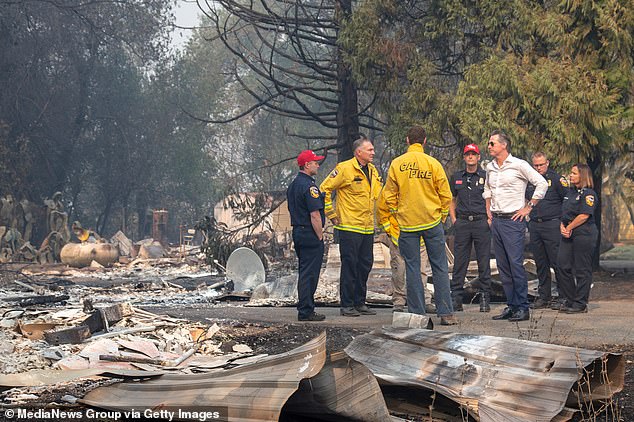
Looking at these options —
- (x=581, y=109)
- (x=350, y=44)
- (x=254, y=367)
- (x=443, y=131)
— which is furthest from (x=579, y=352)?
(x=350, y=44)

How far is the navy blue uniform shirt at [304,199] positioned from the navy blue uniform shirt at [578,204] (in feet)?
9.99

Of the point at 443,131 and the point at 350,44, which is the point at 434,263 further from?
the point at 350,44

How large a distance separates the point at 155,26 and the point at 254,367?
4436 centimetres

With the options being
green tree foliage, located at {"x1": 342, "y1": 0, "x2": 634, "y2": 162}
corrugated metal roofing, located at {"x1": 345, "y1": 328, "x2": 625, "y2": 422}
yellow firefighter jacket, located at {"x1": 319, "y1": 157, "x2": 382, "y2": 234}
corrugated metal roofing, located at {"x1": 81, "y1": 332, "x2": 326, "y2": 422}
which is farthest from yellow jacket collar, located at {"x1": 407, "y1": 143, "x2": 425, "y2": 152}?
green tree foliage, located at {"x1": 342, "y1": 0, "x2": 634, "y2": 162}

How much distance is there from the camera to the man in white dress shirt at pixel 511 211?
11242 mm

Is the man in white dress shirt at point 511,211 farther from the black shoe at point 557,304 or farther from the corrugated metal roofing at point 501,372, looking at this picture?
the corrugated metal roofing at point 501,372

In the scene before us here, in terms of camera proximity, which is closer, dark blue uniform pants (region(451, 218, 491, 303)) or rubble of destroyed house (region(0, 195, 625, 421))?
rubble of destroyed house (region(0, 195, 625, 421))

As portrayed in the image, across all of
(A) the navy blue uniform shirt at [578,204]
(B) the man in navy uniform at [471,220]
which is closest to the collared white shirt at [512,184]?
(A) the navy blue uniform shirt at [578,204]

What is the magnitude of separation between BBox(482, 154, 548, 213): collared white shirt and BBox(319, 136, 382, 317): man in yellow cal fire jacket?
58.3 inches

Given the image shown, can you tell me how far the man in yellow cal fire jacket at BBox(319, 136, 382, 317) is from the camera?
11898 mm

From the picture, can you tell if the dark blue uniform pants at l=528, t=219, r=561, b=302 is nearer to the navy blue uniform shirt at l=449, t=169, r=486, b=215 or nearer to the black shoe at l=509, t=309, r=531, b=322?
the navy blue uniform shirt at l=449, t=169, r=486, b=215

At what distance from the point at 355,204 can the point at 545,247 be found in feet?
9.01

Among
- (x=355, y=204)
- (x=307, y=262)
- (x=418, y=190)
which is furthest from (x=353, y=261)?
(x=418, y=190)

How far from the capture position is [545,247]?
12906 mm
